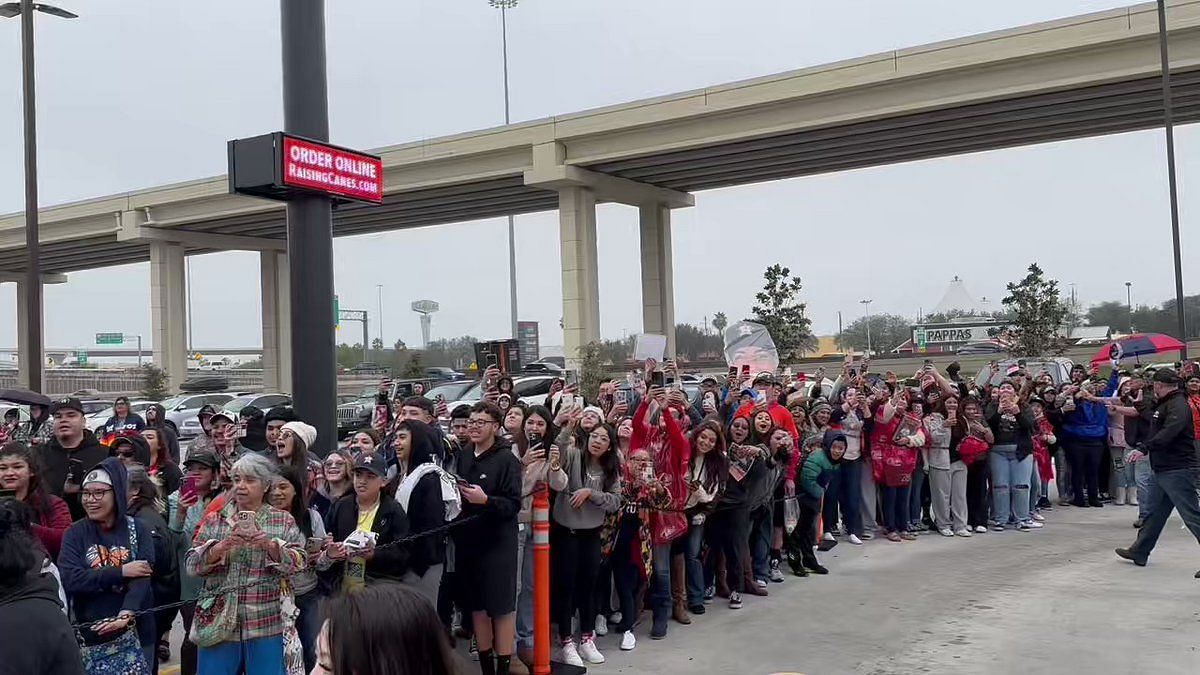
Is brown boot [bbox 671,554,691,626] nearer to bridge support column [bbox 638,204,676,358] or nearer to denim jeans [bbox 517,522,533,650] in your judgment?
denim jeans [bbox 517,522,533,650]

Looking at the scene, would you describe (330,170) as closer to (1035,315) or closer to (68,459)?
(68,459)

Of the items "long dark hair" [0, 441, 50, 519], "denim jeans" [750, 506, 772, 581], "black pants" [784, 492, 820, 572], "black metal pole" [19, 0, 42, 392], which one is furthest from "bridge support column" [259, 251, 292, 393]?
"long dark hair" [0, 441, 50, 519]

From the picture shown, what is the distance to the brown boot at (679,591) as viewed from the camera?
8.16m

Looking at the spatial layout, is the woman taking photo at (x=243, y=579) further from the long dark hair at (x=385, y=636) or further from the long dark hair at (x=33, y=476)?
the long dark hair at (x=385, y=636)

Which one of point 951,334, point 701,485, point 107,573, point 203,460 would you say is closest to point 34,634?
point 107,573

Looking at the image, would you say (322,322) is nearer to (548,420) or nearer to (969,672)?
(548,420)

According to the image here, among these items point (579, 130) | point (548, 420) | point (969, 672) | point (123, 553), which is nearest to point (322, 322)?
point (548, 420)

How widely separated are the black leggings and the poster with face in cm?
895

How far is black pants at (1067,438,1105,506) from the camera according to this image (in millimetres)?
14031

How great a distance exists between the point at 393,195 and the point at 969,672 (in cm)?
3323

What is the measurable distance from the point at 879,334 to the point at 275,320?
7449 cm

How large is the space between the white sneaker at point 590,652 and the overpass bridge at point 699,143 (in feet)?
75.2

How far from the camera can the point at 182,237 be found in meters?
46.0

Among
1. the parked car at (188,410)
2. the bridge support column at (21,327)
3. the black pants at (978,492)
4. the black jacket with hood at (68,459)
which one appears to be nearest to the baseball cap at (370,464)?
the black jacket with hood at (68,459)
